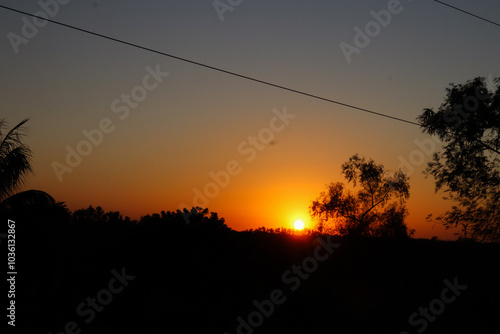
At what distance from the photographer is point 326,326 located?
1171 centimetres

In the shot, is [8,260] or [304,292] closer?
[8,260]

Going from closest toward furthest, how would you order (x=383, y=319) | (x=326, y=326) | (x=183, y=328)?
(x=183, y=328) → (x=326, y=326) → (x=383, y=319)

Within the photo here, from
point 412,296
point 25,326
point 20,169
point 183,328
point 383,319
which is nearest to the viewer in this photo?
point 25,326

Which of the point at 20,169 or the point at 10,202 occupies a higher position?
the point at 20,169

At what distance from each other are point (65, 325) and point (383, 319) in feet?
27.6

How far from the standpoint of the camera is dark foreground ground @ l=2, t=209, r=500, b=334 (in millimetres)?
9570

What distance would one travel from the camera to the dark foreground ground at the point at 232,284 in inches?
377

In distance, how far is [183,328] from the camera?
9.98m

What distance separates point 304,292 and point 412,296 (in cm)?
368

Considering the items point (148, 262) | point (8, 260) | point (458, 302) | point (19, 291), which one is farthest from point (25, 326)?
point (458, 302)

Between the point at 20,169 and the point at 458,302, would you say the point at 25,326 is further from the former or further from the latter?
the point at 458,302

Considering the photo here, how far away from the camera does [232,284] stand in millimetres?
10781

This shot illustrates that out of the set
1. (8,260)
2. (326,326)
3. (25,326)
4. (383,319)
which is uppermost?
(383,319)

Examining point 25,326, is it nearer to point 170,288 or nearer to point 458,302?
point 170,288
